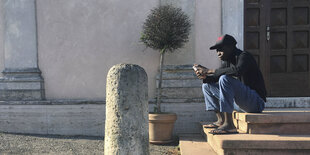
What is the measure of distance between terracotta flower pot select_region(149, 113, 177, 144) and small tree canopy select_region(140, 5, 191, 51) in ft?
4.01

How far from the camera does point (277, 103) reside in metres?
5.08

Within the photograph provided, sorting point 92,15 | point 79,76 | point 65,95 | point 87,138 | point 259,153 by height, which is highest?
point 92,15

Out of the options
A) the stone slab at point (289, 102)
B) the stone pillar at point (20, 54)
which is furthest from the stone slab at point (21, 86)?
the stone slab at point (289, 102)

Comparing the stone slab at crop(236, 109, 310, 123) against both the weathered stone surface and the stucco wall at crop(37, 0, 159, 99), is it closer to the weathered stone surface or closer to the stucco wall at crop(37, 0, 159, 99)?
the stucco wall at crop(37, 0, 159, 99)

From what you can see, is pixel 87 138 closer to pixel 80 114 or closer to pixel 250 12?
pixel 80 114

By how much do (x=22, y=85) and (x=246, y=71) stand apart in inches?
173

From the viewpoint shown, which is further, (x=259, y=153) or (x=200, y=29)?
(x=200, y=29)

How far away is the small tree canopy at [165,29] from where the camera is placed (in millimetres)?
4609

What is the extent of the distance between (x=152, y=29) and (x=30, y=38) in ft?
8.60

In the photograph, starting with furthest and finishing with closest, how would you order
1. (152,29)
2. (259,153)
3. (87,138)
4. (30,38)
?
(30,38), (87,138), (152,29), (259,153)

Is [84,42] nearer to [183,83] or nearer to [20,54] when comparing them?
[20,54]

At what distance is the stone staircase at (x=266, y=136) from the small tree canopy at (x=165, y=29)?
1.74m

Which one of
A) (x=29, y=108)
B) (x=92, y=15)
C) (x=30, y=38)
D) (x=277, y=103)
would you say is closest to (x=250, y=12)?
(x=277, y=103)

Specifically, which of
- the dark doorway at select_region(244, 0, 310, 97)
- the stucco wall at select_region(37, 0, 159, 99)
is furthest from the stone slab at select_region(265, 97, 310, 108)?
the stucco wall at select_region(37, 0, 159, 99)
